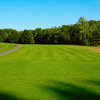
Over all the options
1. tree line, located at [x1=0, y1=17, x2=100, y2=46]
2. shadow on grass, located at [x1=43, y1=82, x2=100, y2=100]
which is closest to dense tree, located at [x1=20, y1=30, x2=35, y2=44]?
tree line, located at [x1=0, y1=17, x2=100, y2=46]

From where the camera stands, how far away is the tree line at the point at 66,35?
2254 inches

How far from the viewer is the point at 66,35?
75000 millimetres

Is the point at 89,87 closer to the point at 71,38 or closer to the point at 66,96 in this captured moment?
the point at 66,96

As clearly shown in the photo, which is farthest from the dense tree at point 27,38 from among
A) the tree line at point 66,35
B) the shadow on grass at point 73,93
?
the shadow on grass at point 73,93

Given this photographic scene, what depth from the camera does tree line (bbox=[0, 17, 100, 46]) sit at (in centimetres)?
5726

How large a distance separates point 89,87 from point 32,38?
80837 millimetres

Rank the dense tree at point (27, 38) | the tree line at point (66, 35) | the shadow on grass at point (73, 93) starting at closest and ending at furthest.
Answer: the shadow on grass at point (73, 93) < the tree line at point (66, 35) < the dense tree at point (27, 38)

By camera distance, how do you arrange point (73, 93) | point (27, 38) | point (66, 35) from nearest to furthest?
point (73, 93) → point (66, 35) → point (27, 38)

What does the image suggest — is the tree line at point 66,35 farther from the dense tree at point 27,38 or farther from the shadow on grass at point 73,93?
the shadow on grass at point 73,93

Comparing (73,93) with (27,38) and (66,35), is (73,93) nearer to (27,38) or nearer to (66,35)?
(66,35)

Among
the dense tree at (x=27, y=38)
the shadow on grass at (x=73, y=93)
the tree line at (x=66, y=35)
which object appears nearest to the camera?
the shadow on grass at (x=73, y=93)

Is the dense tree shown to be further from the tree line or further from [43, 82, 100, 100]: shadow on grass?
[43, 82, 100, 100]: shadow on grass

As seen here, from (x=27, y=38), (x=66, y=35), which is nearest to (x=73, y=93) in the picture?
(x=66, y=35)

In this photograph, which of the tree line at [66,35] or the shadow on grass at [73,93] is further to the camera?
Answer: the tree line at [66,35]
